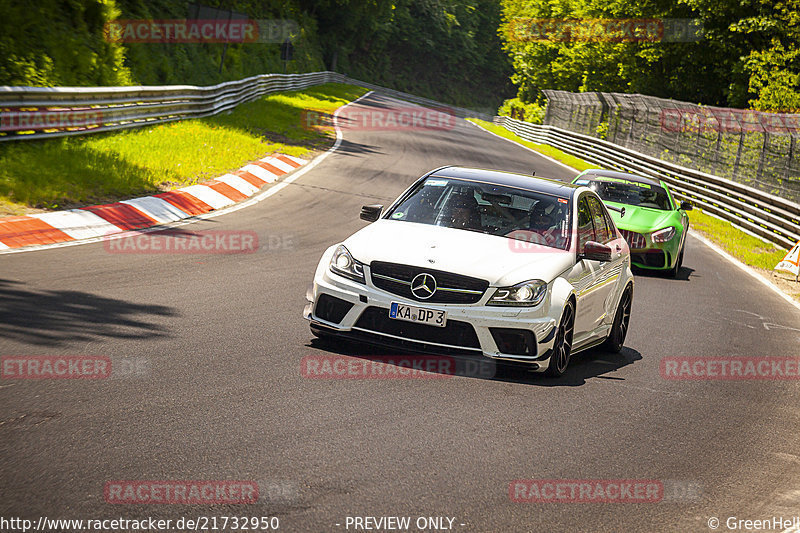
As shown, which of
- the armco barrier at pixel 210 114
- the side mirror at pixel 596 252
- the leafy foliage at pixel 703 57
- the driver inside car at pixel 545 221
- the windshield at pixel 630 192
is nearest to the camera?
the side mirror at pixel 596 252

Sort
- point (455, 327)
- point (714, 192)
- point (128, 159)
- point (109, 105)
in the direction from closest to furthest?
point (455, 327)
point (128, 159)
point (109, 105)
point (714, 192)

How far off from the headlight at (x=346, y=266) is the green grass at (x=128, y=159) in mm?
5810

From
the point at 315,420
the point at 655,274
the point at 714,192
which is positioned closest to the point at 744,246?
the point at 714,192

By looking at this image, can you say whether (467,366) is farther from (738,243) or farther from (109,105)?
(738,243)

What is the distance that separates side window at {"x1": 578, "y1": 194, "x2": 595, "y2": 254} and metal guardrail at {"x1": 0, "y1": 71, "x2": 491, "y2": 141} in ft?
29.1

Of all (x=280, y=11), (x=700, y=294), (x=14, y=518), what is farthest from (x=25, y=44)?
(x=280, y=11)

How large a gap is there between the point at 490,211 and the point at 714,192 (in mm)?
20463

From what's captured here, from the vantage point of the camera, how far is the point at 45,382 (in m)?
5.81

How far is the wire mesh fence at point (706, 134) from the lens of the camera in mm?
24266

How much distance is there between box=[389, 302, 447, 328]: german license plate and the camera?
696 cm

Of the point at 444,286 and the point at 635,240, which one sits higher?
the point at 444,286

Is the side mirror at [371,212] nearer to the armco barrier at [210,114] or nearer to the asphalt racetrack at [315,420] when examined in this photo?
the asphalt racetrack at [315,420]

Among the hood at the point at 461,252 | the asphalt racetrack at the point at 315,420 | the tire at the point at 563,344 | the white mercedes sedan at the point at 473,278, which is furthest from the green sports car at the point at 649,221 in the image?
the tire at the point at 563,344

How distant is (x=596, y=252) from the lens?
7.77 metres
